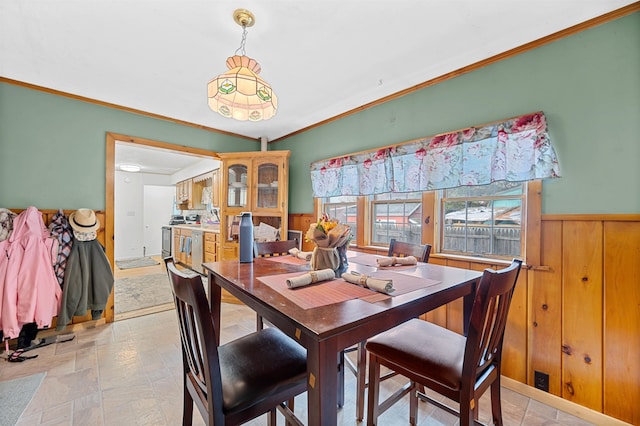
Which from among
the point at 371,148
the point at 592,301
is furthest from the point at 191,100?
the point at 592,301

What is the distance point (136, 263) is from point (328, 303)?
6457 mm

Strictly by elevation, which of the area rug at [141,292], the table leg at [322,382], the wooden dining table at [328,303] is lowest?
the area rug at [141,292]

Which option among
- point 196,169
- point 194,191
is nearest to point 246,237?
point 196,169

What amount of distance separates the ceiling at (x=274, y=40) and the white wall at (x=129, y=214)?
4728mm

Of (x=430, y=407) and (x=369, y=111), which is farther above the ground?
(x=369, y=111)

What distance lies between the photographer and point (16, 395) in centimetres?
174

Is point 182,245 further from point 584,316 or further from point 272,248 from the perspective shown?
point 584,316

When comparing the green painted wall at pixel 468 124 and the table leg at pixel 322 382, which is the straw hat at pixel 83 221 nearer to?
the green painted wall at pixel 468 124

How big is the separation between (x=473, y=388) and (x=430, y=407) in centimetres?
86

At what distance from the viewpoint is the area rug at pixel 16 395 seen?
1.57 metres

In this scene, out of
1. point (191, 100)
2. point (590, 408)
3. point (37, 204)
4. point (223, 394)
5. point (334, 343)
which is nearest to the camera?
point (334, 343)

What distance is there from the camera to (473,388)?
1069mm

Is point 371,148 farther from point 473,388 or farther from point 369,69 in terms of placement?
point 473,388

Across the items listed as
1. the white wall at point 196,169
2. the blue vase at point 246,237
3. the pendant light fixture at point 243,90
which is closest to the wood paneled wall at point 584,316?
the blue vase at point 246,237
